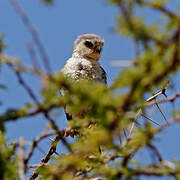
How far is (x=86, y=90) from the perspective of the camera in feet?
4.85

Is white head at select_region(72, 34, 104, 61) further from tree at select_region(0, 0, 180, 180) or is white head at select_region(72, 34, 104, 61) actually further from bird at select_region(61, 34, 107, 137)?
tree at select_region(0, 0, 180, 180)

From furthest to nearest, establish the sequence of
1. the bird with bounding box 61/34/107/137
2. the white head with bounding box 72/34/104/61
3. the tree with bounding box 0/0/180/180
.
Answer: the white head with bounding box 72/34/104/61
the bird with bounding box 61/34/107/137
the tree with bounding box 0/0/180/180

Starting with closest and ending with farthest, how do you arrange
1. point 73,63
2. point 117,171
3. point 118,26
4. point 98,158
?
point 118,26 → point 117,171 → point 98,158 → point 73,63

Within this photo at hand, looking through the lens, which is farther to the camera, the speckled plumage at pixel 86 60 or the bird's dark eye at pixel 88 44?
the bird's dark eye at pixel 88 44

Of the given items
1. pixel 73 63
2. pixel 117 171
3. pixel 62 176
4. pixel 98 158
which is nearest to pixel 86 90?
pixel 62 176

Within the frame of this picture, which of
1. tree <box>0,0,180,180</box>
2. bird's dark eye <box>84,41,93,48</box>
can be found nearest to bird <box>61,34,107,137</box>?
bird's dark eye <box>84,41,93,48</box>

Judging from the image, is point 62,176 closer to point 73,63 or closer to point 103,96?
point 103,96

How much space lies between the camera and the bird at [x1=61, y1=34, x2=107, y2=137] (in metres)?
5.39

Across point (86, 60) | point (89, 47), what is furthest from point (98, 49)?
point (86, 60)

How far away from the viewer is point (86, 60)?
19.6ft

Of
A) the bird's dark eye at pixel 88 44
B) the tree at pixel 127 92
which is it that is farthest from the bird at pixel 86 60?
the tree at pixel 127 92

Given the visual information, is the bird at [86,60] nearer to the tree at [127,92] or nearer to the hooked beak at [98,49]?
the hooked beak at [98,49]

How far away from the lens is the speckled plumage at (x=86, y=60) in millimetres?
5395

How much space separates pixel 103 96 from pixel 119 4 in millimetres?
398
